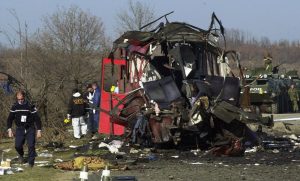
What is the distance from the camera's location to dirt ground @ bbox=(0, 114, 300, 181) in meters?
11.0

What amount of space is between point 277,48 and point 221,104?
96511 millimetres

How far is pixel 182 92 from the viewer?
51.5 feet

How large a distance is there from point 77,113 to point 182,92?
560 centimetres

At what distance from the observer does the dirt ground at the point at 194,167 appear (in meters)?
11.0

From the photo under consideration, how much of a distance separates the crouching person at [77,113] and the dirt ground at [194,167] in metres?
4.28

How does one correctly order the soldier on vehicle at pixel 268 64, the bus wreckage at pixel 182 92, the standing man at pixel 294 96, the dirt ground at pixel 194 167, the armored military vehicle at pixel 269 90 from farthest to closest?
the soldier on vehicle at pixel 268 64 < the standing man at pixel 294 96 < the armored military vehicle at pixel 269 90 < the bus wreckage at pixel 182 92 < the dirt ground at pixel 194 167

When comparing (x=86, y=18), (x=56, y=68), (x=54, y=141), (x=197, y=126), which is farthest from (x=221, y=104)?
(x=86, y=18)

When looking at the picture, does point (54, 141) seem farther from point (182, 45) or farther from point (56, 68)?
point (56, 68)

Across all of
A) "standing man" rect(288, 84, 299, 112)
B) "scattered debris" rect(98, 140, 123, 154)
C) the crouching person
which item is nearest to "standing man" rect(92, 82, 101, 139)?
the crouching person

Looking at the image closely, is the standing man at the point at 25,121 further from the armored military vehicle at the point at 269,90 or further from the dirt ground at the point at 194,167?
the armored military vehicle at the point at 269,90

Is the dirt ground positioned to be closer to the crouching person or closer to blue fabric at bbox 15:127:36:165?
blue fabric at bbox 15:127:36:165

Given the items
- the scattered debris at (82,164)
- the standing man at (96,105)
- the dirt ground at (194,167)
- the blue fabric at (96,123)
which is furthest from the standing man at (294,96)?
the scattered debris at (82,164)

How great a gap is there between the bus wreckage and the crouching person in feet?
8.83

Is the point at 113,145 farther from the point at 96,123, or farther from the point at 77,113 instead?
the point at 96,123
